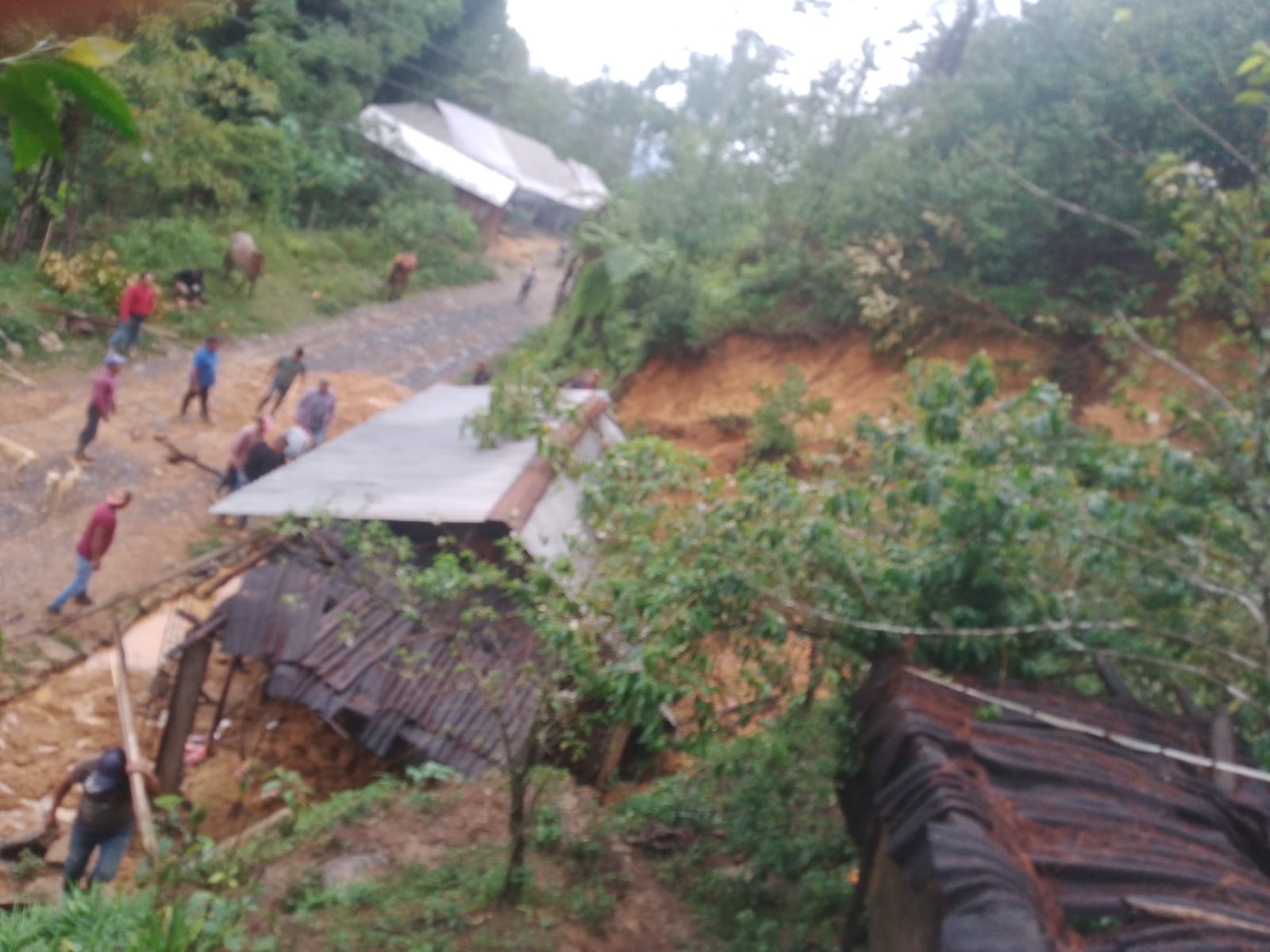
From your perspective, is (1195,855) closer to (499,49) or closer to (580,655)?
(580,655)

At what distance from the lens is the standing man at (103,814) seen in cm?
595

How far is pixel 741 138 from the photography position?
53.4 feet

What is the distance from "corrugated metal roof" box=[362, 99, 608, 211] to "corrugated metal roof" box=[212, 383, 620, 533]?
15.4 m

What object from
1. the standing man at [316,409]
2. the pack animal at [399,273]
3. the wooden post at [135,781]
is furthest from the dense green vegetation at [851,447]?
the pack animal at [399,273]

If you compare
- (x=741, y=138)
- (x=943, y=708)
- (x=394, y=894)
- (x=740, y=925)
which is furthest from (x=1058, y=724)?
(x=741, y=138)

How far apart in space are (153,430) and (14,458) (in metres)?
2.37

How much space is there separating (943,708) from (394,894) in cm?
346

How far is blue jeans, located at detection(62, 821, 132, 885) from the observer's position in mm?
6105

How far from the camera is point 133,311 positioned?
13.5 metres

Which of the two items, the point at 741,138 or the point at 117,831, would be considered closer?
the point at 117,831

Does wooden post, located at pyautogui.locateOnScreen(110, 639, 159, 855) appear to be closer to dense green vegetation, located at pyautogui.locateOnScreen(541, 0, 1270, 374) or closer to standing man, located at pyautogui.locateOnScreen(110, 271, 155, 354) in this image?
standing man, located at pyautogui.locateOnScreen(110, 271, 155, 354)

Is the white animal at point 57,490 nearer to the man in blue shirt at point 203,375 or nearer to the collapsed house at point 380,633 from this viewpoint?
the man in blue shirt at point 203,375

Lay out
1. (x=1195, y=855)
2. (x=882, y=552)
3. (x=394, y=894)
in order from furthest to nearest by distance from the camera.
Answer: (x=394, y=894), (x=882, y=552), (x=1195, y=855)

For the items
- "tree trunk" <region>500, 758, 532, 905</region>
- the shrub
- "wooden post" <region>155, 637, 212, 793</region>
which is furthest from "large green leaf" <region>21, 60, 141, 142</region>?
the shrub
